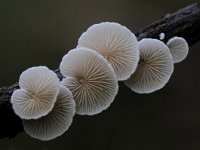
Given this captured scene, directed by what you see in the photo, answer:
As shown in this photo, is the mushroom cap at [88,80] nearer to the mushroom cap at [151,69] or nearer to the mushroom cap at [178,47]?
the mushroom cap at [151,69]

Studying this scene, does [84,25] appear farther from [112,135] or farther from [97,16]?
[112,135]

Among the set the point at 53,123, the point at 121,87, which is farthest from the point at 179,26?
the point at 121,87

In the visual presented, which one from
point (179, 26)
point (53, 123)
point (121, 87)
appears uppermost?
point (179, 26)

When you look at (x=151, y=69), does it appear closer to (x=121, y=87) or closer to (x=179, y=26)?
(x=179, y=26)

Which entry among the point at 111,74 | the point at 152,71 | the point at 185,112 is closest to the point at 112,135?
the point at 185,112

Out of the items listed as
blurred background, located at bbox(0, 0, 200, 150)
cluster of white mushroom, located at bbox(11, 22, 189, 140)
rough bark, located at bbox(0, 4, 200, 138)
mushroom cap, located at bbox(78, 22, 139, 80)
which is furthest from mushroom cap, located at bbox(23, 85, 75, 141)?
blurred background, located at bbox(0, 0, 200, 150)

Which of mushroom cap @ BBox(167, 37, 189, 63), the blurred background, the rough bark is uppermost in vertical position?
the rough bark

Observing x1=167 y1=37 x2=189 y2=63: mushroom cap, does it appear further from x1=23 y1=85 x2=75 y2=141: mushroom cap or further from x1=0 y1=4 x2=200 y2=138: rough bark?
x1=23 y1=85 x2=75 y2=141: mushroom cap
